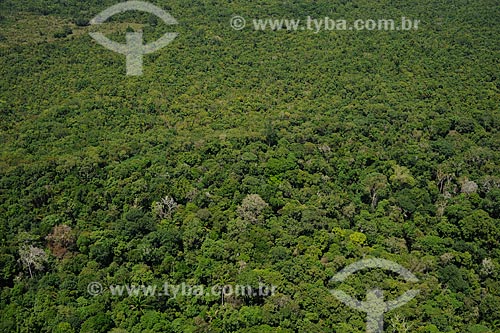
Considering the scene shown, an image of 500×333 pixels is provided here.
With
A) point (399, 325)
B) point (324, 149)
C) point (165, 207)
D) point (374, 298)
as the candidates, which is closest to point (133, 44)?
point (324, 149)

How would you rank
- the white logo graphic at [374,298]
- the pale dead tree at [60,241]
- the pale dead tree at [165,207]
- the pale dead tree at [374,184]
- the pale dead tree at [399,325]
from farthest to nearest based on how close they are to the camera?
the pale dead tree at [374,184], the pale dead tree at [165,207], the pale dead tree at [60,241], the white logo graphic at [374,298], the pale dead tree at [399,325]

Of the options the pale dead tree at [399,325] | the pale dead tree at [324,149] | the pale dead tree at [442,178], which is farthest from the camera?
the pale dead tree at [324,149]

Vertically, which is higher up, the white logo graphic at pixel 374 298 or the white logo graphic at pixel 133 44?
the white logo graphic at pixel 133 44

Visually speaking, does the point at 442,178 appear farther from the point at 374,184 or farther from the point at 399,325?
the point at 399,325

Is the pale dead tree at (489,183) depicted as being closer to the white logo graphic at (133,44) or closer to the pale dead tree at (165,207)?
the pale dead tree at (165,207)

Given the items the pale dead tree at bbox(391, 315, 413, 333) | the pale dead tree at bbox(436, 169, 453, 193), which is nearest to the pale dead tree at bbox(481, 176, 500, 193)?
the pale dead tree at bbox(436, 169, 453, 193)

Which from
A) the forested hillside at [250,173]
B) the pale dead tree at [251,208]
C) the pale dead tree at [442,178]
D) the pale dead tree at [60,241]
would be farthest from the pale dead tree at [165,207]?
the pale dead tree at [442,178]

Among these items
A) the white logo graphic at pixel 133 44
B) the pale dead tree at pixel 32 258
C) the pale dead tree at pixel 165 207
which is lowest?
the pale dead tree at pixel 32 258
